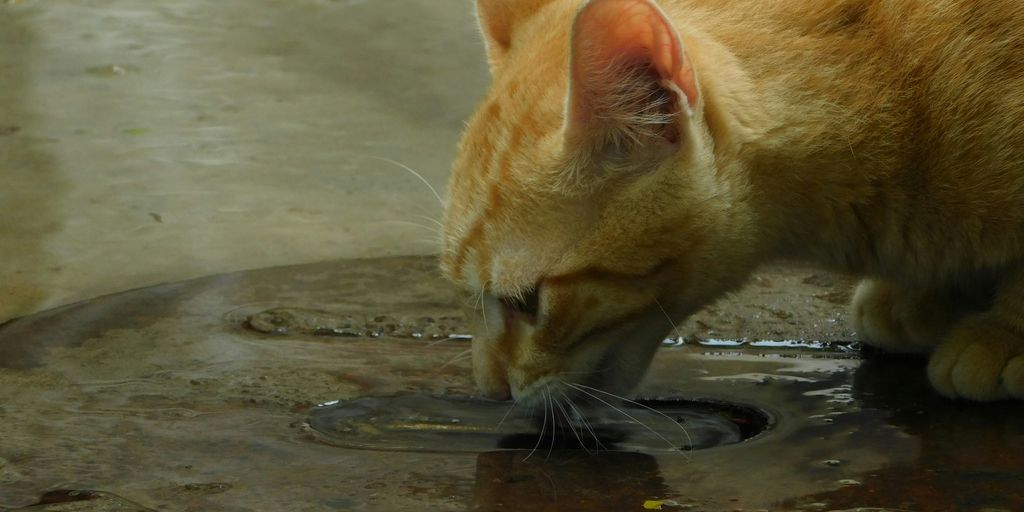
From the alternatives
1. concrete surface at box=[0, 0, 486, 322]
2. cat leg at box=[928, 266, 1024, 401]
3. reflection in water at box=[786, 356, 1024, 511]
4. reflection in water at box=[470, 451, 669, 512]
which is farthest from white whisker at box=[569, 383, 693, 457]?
concrete surface at box=[0, 0, 486, 322]

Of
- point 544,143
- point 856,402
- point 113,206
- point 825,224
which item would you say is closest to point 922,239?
point 825,224

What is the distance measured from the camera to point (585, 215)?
2.35 meters

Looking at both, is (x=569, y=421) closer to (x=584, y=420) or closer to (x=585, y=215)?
(x=584, y=420)

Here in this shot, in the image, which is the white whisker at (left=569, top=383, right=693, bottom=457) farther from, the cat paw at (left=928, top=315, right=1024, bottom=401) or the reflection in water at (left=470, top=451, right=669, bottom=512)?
the cat paw at (left=928, top=315, right=1024, bottom=401)

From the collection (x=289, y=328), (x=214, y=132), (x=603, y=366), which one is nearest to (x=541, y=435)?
(x=603, y=366)

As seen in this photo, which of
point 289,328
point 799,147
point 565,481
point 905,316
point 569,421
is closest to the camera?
point 565,481

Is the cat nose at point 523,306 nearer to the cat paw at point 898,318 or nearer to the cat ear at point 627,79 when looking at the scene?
the cat ear at point 627,79

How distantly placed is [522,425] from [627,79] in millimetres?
793

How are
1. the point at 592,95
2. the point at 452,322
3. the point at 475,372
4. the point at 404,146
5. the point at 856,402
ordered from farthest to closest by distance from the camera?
the point at 404,146, the point at 452,322, the point at 856,402, the point at 475,372, the point at 592,95

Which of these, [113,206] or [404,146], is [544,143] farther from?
[404,146]

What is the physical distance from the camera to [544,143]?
7.72 feet

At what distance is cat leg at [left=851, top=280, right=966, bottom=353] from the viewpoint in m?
2.97

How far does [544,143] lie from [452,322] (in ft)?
3.55

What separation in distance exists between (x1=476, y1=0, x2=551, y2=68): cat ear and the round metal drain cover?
71cm
